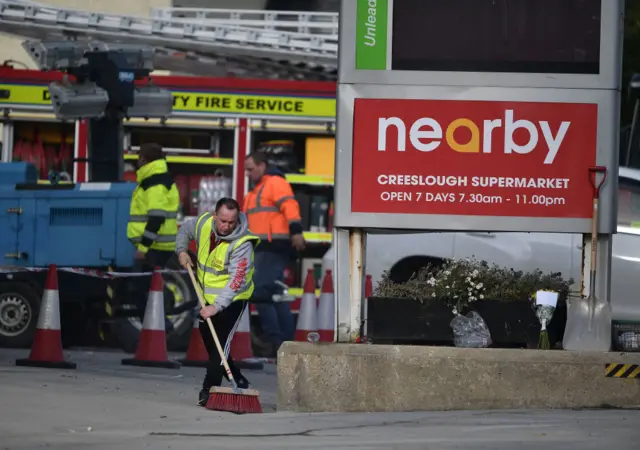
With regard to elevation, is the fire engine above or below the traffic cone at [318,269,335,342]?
above

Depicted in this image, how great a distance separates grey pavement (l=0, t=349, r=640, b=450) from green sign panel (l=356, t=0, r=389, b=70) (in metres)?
2.39

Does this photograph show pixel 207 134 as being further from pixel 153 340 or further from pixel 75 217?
pixel 153 340

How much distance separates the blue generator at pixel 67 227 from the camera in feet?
50.7

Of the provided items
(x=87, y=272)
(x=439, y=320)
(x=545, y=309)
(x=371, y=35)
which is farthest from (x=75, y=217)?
(x=545, y=309)

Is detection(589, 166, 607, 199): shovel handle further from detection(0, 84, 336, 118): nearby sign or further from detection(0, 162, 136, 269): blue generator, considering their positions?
detection(0, 84, 336, 118): nearby sign

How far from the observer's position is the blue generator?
608 inches

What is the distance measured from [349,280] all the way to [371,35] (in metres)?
1.67

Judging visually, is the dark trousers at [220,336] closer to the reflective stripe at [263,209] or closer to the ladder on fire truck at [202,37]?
the reflective stripe at [263,209]

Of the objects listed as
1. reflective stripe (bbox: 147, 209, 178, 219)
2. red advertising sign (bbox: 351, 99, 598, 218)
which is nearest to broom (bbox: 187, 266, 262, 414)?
red advertising sign (bbox: 351, 99, 598, 218)

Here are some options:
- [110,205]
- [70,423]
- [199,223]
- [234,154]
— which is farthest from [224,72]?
[70,423]

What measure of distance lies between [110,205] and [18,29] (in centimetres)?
377

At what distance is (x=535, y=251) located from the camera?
1476cm

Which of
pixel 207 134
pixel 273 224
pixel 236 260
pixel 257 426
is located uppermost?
Answer: pixel 207 134

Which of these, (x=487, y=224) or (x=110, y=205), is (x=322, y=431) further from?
(x=110, y=205)
